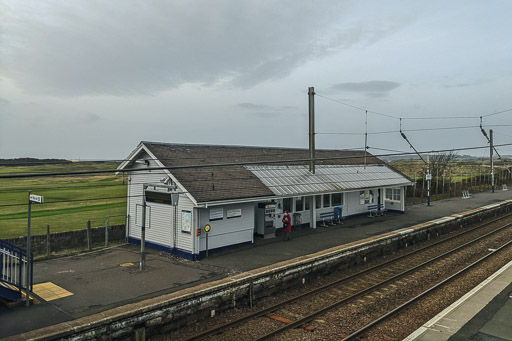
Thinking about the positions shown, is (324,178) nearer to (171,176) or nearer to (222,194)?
(222,194)

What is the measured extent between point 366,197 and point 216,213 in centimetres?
1423

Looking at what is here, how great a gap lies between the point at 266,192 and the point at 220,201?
3105 mm

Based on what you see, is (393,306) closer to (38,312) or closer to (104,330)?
(104,330)

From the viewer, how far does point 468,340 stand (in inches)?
317

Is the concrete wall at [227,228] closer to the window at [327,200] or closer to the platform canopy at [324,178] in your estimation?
the platform canopy at [324,178]

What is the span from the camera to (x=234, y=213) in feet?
52.7

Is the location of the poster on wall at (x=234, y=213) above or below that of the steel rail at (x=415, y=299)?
above

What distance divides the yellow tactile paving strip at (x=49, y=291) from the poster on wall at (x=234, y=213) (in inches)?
271

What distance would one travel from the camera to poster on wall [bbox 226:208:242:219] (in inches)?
624

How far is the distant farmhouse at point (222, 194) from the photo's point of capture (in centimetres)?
1498

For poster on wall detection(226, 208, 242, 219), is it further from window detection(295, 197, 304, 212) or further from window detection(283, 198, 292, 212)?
window detection(295, 197, 304, 212)

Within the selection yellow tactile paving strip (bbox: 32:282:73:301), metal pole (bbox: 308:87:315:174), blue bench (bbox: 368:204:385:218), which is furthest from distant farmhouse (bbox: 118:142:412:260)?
yellow tactile paving strip (bbox: 32:282:73:301)

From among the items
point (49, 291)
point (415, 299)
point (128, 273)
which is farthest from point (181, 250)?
point (415, 299)

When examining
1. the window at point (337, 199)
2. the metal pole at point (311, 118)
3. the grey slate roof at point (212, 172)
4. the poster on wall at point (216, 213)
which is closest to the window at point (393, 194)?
the window at point (337, 199)
